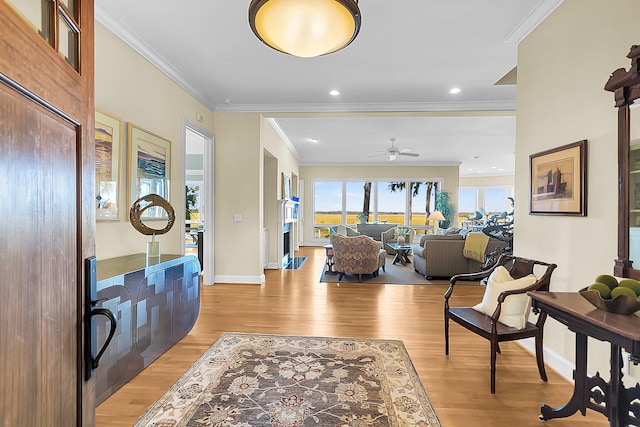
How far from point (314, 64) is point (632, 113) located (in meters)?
2.78

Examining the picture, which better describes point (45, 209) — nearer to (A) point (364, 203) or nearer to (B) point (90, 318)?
(B) point (90, 318)

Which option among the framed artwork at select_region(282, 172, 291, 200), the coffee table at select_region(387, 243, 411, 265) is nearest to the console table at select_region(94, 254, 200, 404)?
the framed artwork at select_region(282, 172, 291, 200)

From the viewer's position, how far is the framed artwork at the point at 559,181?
2.26 m

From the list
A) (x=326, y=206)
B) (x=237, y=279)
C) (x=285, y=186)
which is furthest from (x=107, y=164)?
(x=326, y=206)

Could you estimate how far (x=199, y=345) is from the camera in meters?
2.96

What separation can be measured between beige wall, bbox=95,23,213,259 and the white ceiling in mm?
156

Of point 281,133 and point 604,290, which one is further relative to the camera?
point 281,133

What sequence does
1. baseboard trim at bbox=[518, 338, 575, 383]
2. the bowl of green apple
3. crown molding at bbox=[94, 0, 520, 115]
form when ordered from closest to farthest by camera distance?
the bowl of green apple, baseboard trim at bbox=[518, 338, 575, 383], crown molding at bbox=[94, 0, 520, 115]

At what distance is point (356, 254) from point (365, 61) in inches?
123

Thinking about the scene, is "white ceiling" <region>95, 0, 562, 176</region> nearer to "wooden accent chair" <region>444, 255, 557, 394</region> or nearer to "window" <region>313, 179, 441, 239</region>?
"wooden accent chair" <region>444, 255, 557, 394</region>

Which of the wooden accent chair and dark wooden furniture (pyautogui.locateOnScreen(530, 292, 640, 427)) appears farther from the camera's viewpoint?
the wooden accent chair

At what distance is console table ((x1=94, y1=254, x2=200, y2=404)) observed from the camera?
2.08 m

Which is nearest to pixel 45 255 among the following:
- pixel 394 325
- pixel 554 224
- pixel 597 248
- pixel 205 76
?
pixel 597 248

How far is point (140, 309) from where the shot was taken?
2.41 meters
